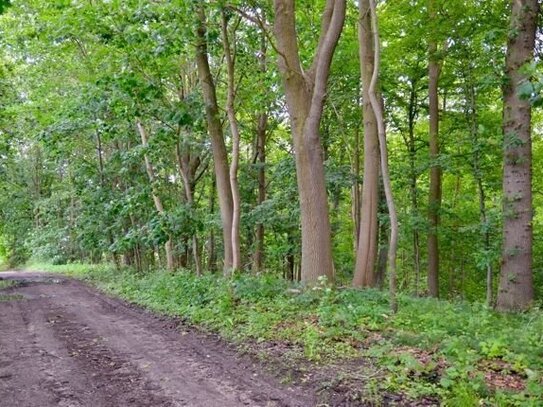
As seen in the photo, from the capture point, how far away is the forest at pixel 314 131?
8305mm

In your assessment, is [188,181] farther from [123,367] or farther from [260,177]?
[123,367]

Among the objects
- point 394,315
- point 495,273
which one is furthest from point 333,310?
point 495,273

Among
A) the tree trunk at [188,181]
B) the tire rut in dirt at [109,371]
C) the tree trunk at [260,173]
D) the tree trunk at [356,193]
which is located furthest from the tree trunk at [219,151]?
the tree trunk at [356,193]

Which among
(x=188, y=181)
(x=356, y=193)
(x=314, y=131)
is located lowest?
(x=356, y=193)

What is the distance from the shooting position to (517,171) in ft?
28.4

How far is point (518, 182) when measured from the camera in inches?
340

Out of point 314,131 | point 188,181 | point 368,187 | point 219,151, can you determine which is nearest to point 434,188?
point 368,187

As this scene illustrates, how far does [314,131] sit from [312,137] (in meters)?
0.11

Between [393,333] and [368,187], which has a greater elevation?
[368,187]

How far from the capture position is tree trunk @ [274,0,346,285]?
8227 mm

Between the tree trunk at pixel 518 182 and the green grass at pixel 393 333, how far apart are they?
1.10 m

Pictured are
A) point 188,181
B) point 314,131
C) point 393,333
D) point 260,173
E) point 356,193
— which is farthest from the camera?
point 260,173

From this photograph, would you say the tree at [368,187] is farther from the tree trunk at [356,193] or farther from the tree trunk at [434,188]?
the tree trunk at [356,193]

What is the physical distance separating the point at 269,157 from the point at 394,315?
1586cm
